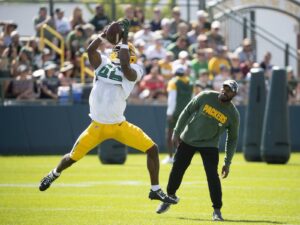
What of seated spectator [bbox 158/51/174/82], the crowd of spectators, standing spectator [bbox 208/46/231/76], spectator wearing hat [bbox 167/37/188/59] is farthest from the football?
spectator wearing hat [bbox 167/37/188/59]

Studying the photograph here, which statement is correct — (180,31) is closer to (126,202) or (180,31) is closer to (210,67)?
(210,67)

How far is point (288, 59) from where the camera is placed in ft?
97.8

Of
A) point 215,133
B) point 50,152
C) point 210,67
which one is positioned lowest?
point 50,152

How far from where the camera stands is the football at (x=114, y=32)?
13078 millimetres

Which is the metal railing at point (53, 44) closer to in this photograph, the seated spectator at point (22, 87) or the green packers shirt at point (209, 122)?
the seated spectator at point (22, 87)

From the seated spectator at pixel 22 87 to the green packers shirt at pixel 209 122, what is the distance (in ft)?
39.2

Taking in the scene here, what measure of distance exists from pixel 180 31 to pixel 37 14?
13.5ft

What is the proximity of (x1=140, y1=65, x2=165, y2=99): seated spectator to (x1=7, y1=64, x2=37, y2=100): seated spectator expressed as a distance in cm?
298

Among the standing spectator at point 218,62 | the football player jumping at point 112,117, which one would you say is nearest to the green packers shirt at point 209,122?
the football player jumping at point 112,117

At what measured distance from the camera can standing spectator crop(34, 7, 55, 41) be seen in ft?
90.4

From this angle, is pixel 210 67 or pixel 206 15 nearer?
pixel 210 67

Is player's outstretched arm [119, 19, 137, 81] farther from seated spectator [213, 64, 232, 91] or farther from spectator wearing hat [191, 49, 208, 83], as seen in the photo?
spectator wearing hat [191, 49, 208, 83]

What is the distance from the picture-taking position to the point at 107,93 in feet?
44.2

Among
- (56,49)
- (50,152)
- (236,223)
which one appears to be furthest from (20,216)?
(56,49)
